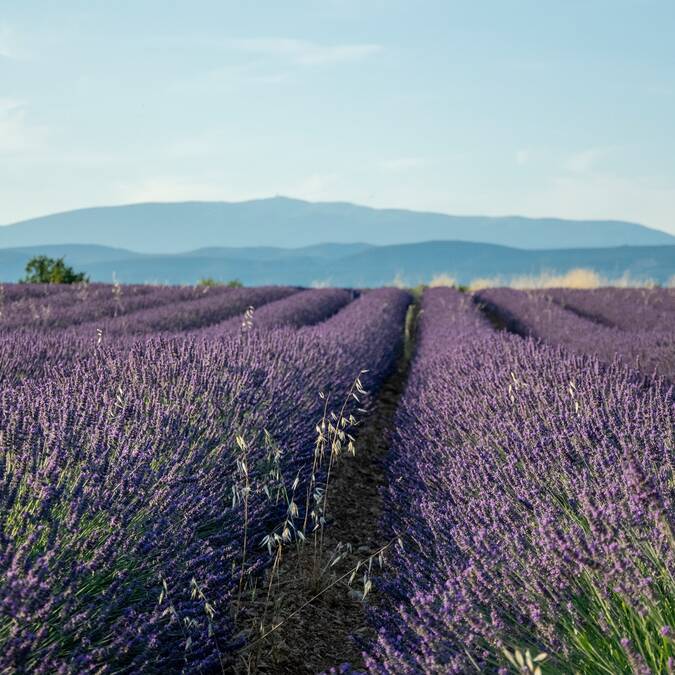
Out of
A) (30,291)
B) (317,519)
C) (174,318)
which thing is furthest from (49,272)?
(317,519)

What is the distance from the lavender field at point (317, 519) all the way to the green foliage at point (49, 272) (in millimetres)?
14983

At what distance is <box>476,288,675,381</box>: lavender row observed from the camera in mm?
6785

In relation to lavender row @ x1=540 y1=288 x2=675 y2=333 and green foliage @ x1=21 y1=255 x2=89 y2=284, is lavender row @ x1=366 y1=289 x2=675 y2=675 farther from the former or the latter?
green foliage @ x1=21 y1=255 x2=89 y2=284

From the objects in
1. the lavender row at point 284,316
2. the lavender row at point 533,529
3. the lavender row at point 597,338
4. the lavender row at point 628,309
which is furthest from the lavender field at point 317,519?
the lavender row at point 628,309

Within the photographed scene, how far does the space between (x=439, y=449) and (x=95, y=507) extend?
1.96 m

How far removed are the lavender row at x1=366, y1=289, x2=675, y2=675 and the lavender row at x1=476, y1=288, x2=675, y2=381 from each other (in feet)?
5.05

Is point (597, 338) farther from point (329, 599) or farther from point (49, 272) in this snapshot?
point (49, 272)

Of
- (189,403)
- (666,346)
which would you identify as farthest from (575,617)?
(666,346)

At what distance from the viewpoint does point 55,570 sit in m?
1.90

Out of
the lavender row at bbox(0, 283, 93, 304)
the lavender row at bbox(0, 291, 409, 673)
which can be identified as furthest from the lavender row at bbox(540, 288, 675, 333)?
the lavender row at bbox(0, 283, 93, 304)

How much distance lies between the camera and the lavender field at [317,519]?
6.17ft

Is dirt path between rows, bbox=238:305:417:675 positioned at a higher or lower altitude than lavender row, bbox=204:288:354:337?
lower

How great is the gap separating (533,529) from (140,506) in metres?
1.17

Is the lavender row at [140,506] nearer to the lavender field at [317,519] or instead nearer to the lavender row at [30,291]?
the lavender field at [317,519]
